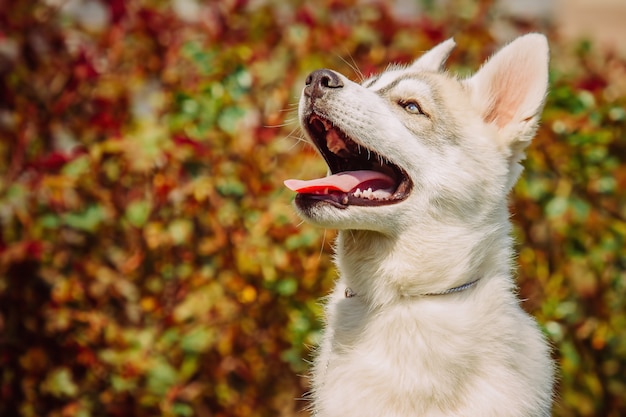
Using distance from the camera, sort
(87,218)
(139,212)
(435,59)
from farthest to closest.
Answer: (87,218), (139,212), (435,59)

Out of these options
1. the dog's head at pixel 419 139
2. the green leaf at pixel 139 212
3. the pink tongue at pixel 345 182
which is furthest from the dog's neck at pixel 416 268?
A: the green leaf at pixel 139 212

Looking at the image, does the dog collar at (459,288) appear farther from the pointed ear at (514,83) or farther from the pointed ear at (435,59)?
the pointed ear at (435,59)

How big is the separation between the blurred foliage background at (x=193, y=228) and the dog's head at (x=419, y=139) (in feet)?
3.61

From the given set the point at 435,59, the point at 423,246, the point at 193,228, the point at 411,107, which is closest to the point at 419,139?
the point at 411,107

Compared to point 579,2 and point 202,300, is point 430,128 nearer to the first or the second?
point 202,300

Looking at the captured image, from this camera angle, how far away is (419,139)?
3.32 metres

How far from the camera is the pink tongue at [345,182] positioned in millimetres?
3244

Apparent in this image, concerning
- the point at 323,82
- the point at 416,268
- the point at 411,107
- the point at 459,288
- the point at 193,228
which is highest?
the point at 323,82

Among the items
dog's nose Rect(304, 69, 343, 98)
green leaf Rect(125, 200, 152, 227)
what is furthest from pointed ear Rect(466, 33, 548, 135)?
green leaf Rect(125, 200, 152, 227)

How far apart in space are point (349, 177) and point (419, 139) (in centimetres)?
31

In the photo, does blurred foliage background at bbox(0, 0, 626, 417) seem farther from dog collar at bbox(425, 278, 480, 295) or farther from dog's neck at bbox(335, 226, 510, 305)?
dog collar at bbox(425, 278, 480, 295)

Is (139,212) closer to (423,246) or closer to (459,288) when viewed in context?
(423,246)

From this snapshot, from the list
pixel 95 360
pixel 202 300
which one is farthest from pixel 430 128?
pixel 95 360

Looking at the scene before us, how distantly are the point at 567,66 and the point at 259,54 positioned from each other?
2.81 metres
